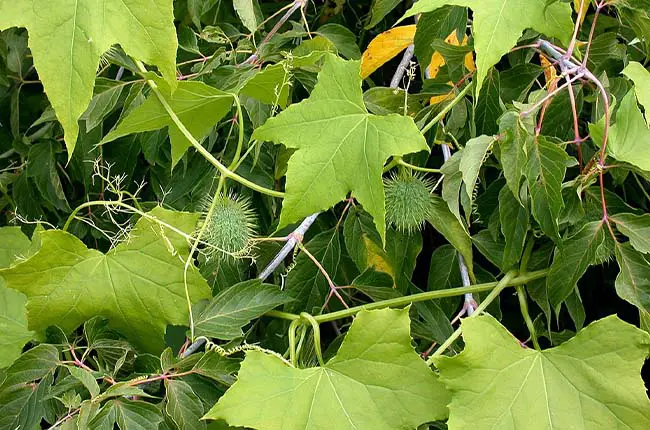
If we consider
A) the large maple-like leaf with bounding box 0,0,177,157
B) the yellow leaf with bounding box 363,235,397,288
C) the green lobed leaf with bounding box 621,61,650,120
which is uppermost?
the large maple-like leaf with bounding box 0,0,177,157

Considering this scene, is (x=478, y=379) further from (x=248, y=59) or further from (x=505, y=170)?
(x=248, y=59)

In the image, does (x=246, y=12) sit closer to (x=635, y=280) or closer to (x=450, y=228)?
(x=450, y=228)

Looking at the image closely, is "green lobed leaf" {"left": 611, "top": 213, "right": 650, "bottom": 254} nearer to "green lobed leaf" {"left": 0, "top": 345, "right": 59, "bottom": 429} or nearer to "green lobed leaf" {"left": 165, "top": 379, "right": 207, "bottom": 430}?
"green lobed leaf" {"left": 165, "top": 379, "right": 207, "bottom": 430}

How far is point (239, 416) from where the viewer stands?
91 cm

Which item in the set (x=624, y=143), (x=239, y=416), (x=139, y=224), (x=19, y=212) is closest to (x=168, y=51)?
(x=139, y=224)

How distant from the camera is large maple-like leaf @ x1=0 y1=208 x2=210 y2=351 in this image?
1110 millimetres

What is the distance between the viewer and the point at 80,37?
34.8 inches

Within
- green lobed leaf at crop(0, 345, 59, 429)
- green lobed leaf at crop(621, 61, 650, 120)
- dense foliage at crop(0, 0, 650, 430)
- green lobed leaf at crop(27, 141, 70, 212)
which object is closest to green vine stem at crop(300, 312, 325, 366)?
dense foliage at crop(0, 0, 650, 430)

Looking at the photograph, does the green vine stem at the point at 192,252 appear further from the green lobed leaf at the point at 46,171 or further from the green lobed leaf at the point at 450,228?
the green lobed leaf at the point at 46,171

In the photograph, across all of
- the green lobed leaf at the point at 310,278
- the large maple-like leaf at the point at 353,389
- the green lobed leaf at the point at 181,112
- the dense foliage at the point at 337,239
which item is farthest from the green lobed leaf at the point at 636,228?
the green lobed leaf at the point at 181,112

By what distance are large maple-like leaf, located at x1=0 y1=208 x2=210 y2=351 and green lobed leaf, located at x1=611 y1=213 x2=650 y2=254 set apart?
0.59m

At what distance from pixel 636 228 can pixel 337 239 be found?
48cm

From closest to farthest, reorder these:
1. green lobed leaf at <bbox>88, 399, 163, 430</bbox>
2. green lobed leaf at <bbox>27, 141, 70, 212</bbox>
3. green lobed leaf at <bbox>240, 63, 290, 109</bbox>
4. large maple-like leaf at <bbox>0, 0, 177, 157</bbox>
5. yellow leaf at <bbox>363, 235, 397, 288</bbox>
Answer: large maple-like leaf at <bbox>0, 0, 177, 157</bbox>, green lobed leaf at <bbox>88, 399, 163, 430</bbox>, green lobed leaf at <bbox>240, 63, 290, 109</bbox>, yellow leaf at <bbox>363, 235, 397, 288</bbox>, green lobed leaf at <bbox>27, 141, 70, 212</bbox>

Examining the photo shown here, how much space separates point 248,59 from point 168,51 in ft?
1.65
